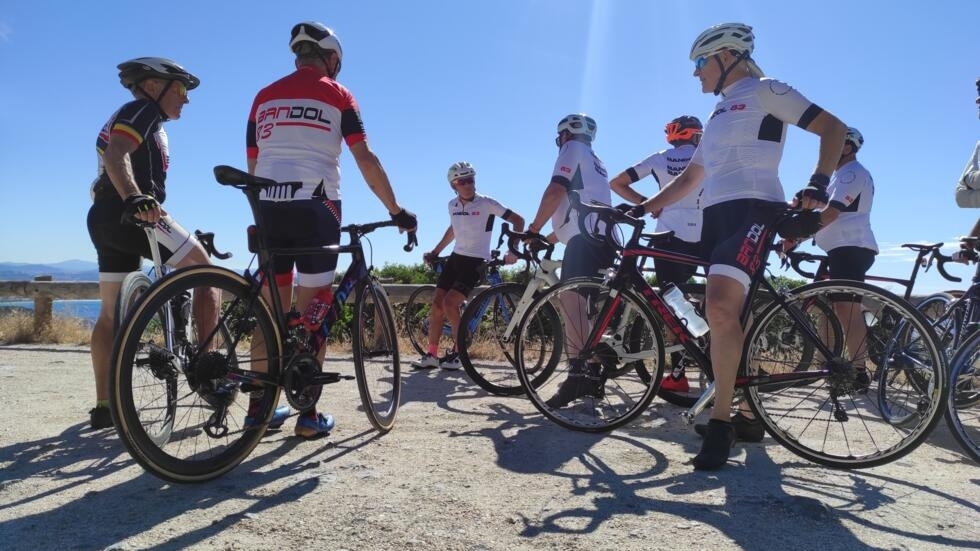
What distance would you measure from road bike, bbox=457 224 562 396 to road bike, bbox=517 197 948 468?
0.95 feet

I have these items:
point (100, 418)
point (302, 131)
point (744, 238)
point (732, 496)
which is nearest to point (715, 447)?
point (732, 496)

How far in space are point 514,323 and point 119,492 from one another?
3054mm

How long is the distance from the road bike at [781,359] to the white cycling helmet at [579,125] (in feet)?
4.16

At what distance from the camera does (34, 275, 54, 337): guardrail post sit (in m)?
8.30

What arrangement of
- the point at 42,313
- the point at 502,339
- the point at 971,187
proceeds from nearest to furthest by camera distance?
the point at 971,187 → the point at 502,339 → the point at 42,313

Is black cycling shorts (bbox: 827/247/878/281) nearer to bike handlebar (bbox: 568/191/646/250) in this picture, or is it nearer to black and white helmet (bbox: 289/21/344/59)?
bike handlebar (bbox: 568/191/646/250)

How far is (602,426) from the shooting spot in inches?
139

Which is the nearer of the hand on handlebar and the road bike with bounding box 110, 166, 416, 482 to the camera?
the road bike with bounding box 110, 166, 416, 482

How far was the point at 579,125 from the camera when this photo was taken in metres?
5.04

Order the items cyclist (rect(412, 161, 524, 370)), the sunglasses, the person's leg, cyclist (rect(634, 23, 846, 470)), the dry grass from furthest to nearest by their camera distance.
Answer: the dry grass
cyclist (rect(412, 161, 524, 370))
the sunglasses
the person's leg
cyclist (rect(634, 23, 846, 470))

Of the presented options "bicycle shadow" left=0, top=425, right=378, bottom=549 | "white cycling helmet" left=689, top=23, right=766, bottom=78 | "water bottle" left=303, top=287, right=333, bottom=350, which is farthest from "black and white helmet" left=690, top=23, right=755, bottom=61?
"bicycle shadow" left=0, top=425, right=378, bottom=549

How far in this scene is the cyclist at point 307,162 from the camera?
3.29 metres

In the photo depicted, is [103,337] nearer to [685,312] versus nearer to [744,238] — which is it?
[685,312]

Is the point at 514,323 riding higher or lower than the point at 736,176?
lower
